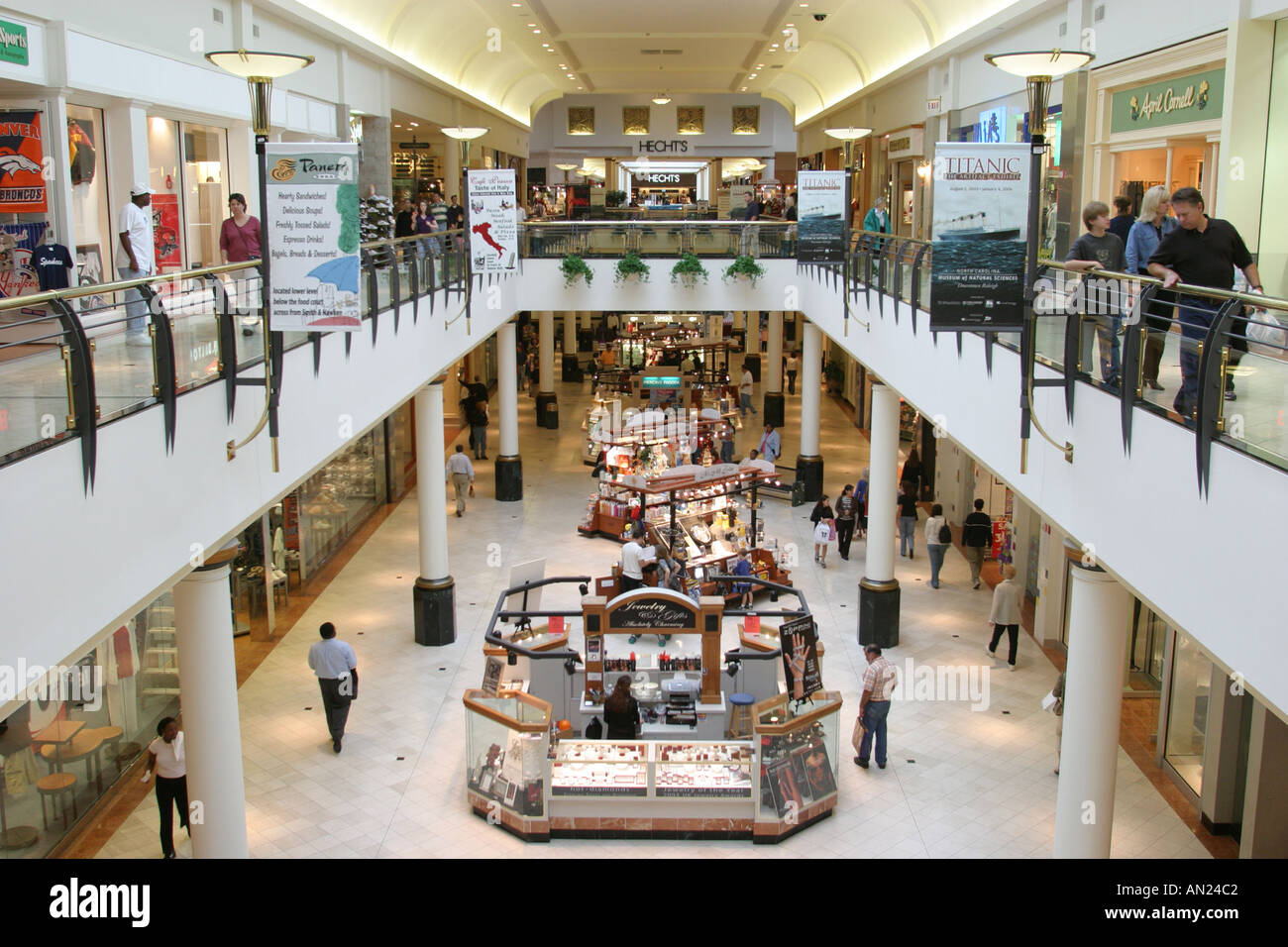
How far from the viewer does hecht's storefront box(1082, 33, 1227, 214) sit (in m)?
12.3

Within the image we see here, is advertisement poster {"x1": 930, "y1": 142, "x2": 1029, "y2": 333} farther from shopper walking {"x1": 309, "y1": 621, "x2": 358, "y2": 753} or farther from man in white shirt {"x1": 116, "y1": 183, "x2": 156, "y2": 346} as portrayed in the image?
shopper walking {"x1": 309, "y1": 621, "x2": 358, "y2": 753}

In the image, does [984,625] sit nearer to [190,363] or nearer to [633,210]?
[190,363]

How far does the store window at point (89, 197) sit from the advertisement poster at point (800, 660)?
27.6 feet

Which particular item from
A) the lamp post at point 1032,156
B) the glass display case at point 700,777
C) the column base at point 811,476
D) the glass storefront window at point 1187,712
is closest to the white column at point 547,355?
the column base at point 811,476

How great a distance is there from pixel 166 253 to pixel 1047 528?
12690 mm

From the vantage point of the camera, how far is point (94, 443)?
5.92m

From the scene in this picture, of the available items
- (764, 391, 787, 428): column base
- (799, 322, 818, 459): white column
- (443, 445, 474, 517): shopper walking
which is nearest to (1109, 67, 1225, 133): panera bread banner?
(799, 322, 818, 459): white column

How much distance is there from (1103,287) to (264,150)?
5.52m

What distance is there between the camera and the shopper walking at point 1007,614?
16.2m

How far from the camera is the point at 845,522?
71.4 ft

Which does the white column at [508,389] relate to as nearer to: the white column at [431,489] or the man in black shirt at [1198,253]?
the white column at [431,489]

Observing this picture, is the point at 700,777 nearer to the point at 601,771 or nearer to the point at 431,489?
the point at 601,771

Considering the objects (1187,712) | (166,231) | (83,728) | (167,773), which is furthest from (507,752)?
(166,231)
